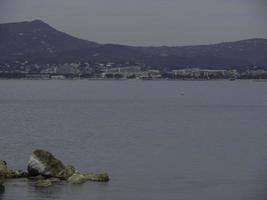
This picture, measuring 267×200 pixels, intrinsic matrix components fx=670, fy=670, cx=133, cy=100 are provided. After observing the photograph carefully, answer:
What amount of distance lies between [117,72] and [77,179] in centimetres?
16354

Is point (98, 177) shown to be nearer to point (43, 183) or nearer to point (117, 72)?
point (43, 183)

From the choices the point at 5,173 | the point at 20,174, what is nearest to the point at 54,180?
the point at 20,174

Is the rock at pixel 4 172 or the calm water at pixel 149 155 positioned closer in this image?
the calm water at pixel 149 155

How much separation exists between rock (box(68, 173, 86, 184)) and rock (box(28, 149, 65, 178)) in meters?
0.58

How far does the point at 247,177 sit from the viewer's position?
21219 mm

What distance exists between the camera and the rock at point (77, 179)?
19417 millimetres

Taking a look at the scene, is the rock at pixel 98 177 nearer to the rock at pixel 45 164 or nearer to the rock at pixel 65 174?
the rock at pixel 65 174

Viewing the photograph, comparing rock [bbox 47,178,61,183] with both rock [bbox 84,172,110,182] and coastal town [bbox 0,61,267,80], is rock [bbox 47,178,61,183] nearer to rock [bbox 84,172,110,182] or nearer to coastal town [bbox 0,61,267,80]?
rock [bbox 84,172,110,182]

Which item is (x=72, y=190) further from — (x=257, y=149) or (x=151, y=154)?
(x=257, y=149)

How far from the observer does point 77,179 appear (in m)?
→ 19.5

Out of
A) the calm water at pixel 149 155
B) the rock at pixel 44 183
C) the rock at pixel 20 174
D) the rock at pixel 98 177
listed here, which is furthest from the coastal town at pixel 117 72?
the rock at pixel 44 183

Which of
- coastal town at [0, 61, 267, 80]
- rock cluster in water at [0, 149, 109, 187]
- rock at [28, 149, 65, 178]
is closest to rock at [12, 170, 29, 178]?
rock cluster in water at [0, 149, 109, 187]

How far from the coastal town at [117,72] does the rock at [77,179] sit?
483ft

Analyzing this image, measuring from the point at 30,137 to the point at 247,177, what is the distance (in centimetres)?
1727
